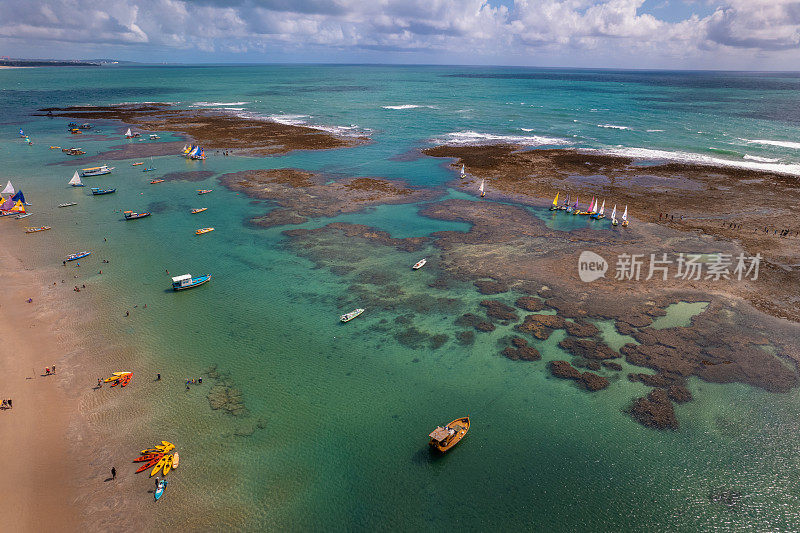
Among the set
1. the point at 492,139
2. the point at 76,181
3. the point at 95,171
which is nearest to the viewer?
the point at 76,181

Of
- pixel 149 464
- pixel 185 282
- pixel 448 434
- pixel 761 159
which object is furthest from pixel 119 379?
pixel 761 159

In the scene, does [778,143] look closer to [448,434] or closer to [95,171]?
[448,434]

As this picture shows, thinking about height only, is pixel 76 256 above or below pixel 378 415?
above

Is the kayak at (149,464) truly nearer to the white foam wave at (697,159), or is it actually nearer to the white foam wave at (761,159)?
the white foam wave at (697,159)

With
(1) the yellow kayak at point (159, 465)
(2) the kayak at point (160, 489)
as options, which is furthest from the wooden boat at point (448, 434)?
(1) the yellow kayak at point (159, 465)

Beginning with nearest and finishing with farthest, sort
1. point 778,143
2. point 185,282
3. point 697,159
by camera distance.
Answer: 1. point 185,282
2. point 697,159
3. point 778,143

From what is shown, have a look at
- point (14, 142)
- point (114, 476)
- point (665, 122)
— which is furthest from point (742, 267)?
point (14, 142)

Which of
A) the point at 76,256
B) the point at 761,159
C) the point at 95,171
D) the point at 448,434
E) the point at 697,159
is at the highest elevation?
the point at 761,159

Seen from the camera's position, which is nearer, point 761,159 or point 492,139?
point 761,159
